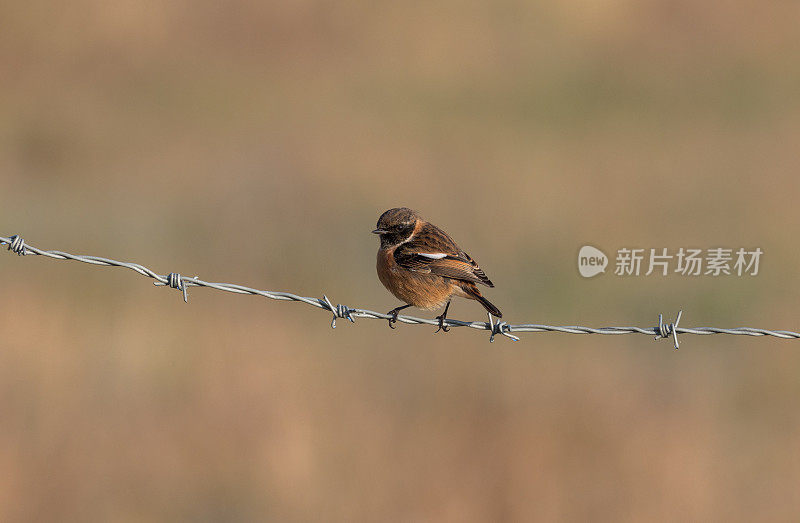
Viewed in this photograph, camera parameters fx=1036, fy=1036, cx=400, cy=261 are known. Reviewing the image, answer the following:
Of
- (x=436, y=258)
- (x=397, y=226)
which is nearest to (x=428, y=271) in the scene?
(x=436, y=258)

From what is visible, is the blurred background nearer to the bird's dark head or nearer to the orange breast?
the orange breast

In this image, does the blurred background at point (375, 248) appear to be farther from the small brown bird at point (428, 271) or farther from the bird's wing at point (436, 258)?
the bird's wing at point (436, 258)

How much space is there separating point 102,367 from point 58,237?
13.8ft

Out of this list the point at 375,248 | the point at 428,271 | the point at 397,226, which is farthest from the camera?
the point at 375,248

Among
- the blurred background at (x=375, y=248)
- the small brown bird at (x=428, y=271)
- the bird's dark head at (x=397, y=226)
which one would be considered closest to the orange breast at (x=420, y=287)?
the small brown bird at (x=428, y=271)

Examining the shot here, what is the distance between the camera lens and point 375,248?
1269 centimetres

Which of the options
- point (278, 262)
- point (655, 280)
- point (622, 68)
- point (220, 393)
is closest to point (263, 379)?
point (220, 393)

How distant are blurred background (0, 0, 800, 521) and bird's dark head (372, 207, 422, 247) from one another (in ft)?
4.65

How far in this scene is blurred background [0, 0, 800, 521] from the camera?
732cm

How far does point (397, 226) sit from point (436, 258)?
50 cm

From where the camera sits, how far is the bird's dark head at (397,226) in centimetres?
696

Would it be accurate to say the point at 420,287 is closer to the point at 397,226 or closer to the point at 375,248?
the point at 397,226

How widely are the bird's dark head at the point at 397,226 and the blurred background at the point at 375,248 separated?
1.42 meters

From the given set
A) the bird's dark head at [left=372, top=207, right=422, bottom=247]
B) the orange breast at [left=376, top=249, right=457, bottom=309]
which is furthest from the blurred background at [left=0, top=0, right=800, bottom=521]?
the bird's dark head at [left=372, top=207, right=422, bottom=247]
